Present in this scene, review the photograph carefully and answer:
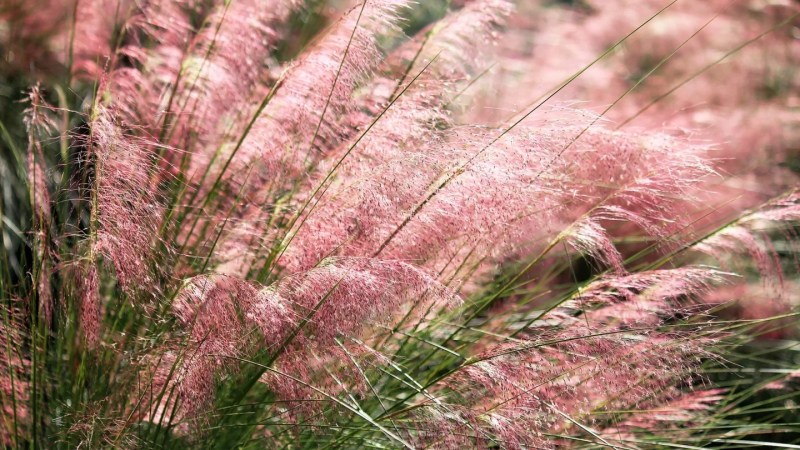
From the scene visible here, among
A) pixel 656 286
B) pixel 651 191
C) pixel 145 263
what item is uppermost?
pixel 651 191

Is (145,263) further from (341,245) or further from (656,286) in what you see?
(656,286)

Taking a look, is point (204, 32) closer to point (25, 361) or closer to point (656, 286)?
point (25, 361)

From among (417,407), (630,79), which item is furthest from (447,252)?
(630,79)

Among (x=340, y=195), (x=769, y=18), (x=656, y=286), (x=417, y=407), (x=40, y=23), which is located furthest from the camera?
(x=769, y=18)

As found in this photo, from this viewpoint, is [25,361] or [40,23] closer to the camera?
[25,361]

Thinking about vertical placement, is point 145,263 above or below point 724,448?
above

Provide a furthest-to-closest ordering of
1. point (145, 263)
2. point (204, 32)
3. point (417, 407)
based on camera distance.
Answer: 1. point (204, 32)
2. point (145, 263)
3. point (417, 407)
